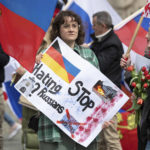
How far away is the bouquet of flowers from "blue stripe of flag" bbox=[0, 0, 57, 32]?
0.86 meters

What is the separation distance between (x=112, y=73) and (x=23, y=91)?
167 centimetres

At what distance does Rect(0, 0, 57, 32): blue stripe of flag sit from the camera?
186 inches

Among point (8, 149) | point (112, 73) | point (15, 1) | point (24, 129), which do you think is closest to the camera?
point (15, 1)

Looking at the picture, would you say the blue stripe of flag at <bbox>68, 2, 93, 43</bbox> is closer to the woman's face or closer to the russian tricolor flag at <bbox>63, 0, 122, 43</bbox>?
the russian tricolor flag at <bbox>63, 0, 122, 43</bbox>

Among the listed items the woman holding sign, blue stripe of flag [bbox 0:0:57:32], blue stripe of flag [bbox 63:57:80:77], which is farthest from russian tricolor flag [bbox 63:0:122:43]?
blue stripe of flag [bbox 0:0:57:32]

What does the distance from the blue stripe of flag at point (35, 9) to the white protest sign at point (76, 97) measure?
0.47 metres

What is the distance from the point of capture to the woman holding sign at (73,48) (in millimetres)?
4891

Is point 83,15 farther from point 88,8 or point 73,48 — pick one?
point 73,48

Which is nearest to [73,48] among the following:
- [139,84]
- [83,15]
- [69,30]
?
[69,30]

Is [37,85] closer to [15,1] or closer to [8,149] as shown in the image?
[15,1]

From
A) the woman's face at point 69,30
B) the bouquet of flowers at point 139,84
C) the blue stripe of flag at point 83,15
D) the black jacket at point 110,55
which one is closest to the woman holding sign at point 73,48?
the woman's face at point 69,30

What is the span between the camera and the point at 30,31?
4746mm

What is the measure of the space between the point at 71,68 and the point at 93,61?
0.24m

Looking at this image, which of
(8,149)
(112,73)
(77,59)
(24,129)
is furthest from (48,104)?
(8,149)
